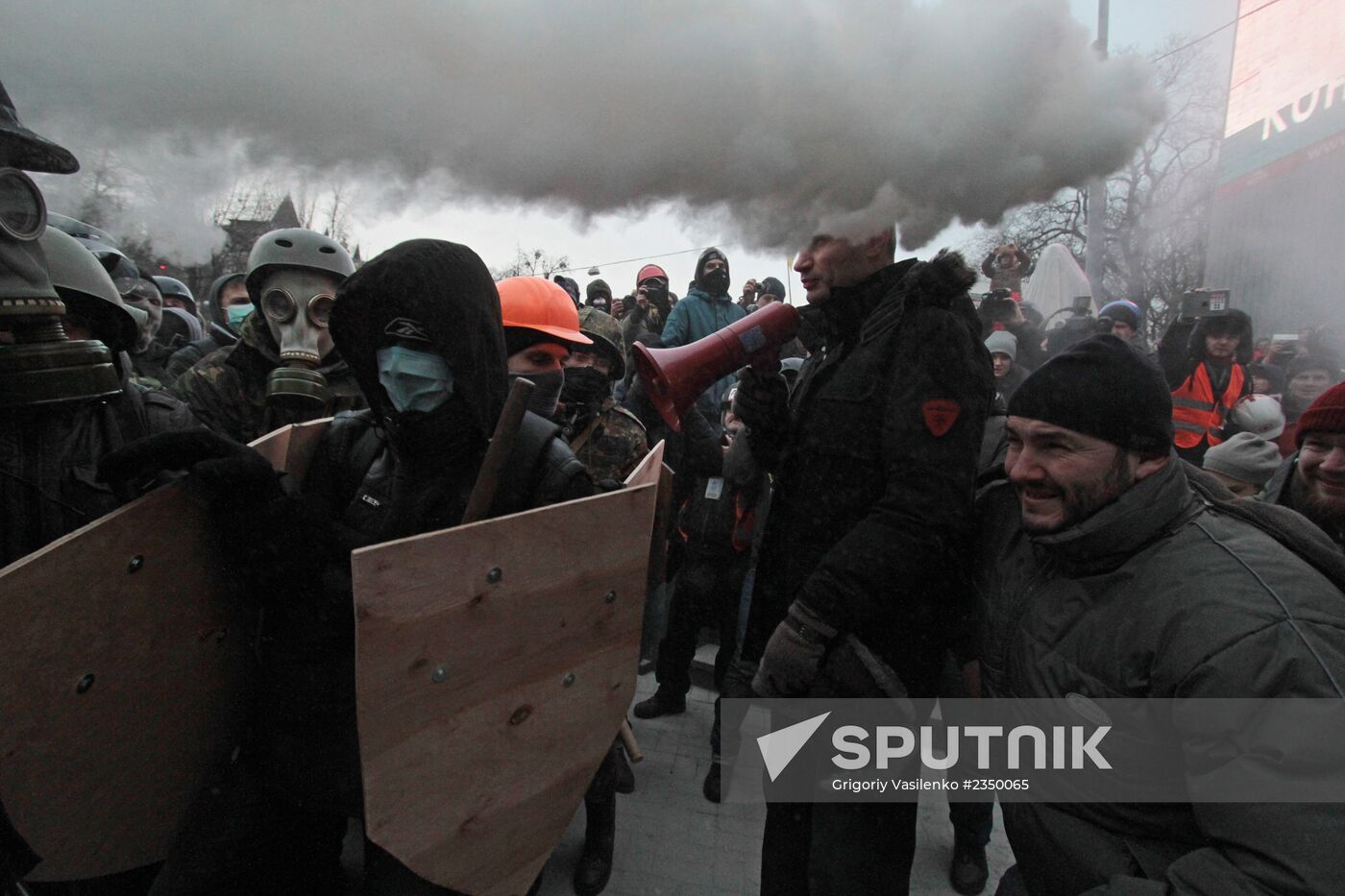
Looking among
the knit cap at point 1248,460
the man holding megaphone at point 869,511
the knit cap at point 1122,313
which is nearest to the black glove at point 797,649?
the man holding megaphone at point 869,511

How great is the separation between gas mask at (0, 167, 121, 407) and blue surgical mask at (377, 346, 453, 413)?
0.64 m

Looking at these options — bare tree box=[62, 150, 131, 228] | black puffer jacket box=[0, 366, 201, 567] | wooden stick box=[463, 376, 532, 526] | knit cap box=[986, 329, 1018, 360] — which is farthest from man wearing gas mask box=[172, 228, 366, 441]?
knit cap box=[986, 329, 1018, 360]

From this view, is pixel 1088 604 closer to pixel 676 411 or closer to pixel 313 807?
pixel 676 411

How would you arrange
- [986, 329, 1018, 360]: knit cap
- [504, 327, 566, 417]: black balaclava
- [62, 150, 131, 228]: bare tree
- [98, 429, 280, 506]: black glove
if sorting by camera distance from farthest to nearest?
1. [986, 329, 1018, 360]: knit cap
2. [504, 327, 566, 417]: black balaclava
3. [62, 150, 131, 228]: bare tree
4. [98, 429, 280, 506]: black glove

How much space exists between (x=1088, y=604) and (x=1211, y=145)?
1160 cm

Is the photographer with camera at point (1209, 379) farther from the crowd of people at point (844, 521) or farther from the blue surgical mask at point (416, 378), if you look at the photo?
the blue surgical mask at point (416, 378)

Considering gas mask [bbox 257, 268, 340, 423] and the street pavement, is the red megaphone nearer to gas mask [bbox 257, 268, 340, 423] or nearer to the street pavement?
gas mask [bbox 257, 268, 340, 423]

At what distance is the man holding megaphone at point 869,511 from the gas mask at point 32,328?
5.66ft

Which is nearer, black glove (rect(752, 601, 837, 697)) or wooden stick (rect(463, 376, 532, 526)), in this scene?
wooden stick (rect(463, 376, 532, 526))

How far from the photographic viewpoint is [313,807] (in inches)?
65.4

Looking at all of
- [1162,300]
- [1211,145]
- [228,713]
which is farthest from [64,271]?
[1162,300]

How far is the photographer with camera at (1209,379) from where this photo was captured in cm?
516

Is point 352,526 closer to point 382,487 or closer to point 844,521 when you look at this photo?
point 382,487

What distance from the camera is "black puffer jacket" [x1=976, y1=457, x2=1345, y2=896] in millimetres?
1127
